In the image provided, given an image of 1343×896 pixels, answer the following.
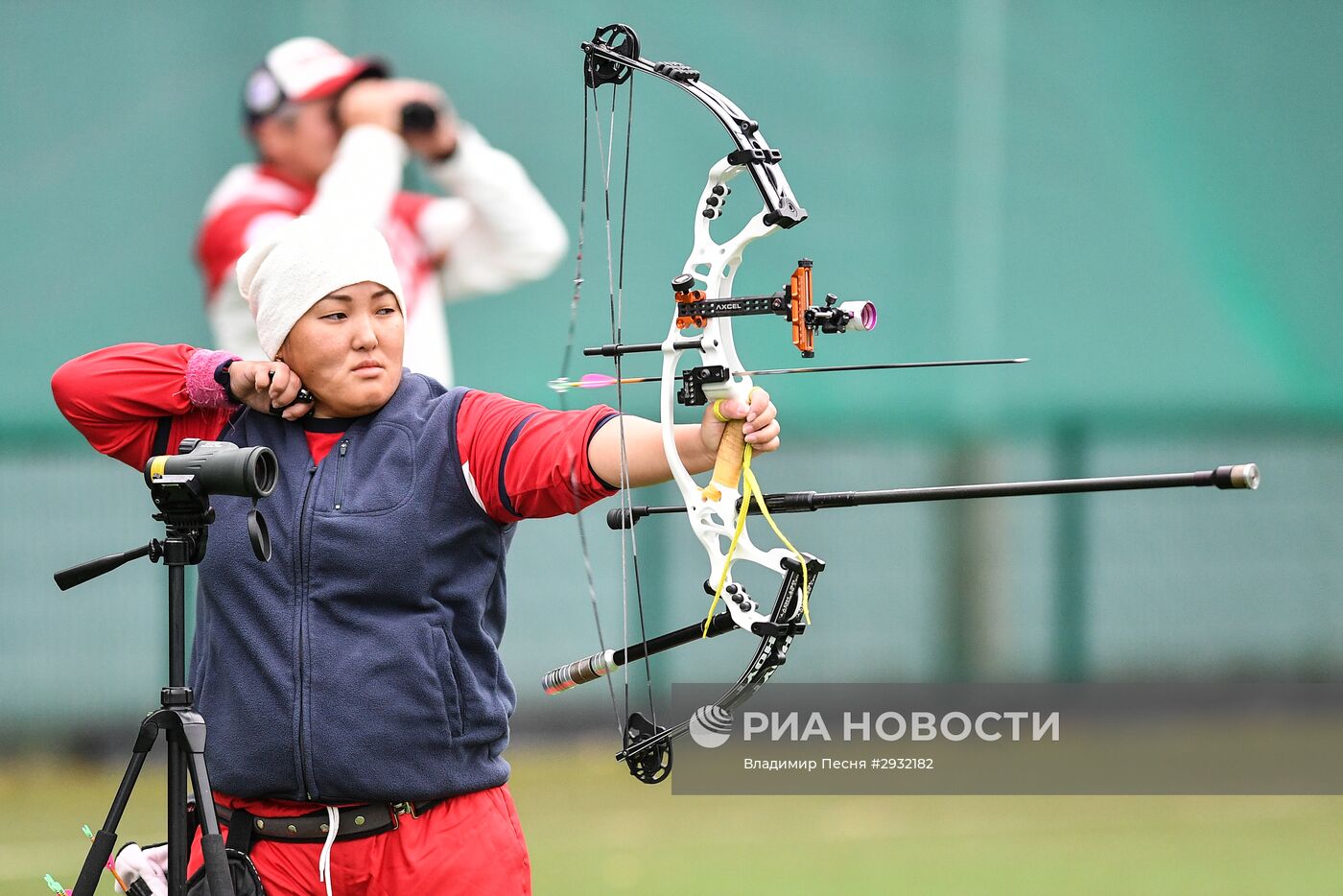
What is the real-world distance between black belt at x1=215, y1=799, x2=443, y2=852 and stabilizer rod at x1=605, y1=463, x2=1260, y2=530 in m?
0.41

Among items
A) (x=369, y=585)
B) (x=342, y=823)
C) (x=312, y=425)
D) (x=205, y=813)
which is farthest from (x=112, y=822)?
(x=312, y=425)

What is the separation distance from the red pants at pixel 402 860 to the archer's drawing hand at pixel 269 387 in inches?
17.2

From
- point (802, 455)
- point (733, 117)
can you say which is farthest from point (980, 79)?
point (733, 117)

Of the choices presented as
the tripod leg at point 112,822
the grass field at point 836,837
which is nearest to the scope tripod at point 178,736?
the tripod leg at point 112,822

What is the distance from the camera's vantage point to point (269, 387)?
1.90 m

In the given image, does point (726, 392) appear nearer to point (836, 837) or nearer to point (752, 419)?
point (752, 419)

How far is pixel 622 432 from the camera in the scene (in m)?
1.81

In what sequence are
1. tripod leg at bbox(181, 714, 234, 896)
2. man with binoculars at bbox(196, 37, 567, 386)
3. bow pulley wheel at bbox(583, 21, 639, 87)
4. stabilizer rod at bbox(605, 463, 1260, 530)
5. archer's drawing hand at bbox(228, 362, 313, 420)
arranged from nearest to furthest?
stabilizer rod at bbox(605, 463, 1260, 530), tripod leg at bbox(181, 714, 234, 896), archer's drawing hand at bbox(228, 362, 313, 420), bow pulley wheel at bbox(583, 21, 639, 87), man with binoculars at bbox(196, 37, 567, 386)

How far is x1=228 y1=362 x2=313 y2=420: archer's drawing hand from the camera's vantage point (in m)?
1.89

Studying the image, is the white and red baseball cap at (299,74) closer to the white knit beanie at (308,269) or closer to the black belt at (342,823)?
the white knit beanie at (308,269)

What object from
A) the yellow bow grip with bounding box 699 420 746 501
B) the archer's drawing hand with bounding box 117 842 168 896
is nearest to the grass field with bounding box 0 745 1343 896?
the archer's drawing hand with bounding box 117 842 168 896

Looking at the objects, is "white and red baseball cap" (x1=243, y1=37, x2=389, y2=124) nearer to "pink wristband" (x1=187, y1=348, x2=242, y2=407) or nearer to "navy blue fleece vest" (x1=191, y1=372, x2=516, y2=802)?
"pink wristband" (x1=187, y1=348, x2=242, y2=407)

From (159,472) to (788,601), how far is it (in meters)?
0.69

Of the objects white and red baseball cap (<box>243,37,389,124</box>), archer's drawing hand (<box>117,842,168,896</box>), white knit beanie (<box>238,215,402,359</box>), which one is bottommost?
archer's drawing hand (<box>117,842,168,896</box>)
